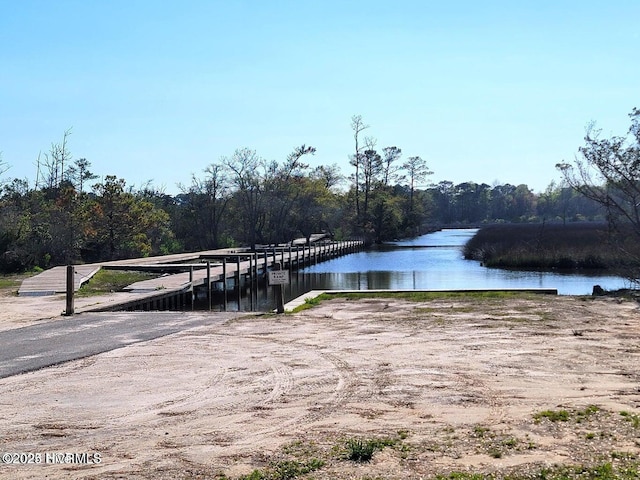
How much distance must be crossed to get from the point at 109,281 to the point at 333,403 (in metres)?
19.2

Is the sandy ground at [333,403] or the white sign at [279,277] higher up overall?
the white sign at [279,277]

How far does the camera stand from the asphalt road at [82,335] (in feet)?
31.2

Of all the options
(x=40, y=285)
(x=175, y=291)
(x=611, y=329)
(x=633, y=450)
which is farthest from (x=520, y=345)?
(x=40, y=285)

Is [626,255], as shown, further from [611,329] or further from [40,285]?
[40,285]

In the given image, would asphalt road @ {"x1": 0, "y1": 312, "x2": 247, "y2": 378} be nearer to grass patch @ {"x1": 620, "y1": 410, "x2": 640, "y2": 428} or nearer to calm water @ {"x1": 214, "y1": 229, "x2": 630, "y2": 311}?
grass patch @ {"x1": 620, "y1": 410, "x2": 640, "y2": 428}

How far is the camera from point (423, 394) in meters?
7.05

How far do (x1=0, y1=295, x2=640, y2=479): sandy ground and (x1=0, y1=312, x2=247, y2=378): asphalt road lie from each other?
475mm

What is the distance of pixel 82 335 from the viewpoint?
38.4 feet

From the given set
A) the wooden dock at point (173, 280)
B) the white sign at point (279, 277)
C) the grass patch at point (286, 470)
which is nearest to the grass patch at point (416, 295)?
the white sign at point (279, 277)

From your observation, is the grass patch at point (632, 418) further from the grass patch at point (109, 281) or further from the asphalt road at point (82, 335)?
the grass patch at point (109, 281)

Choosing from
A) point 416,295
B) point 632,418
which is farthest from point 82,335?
point 632,418

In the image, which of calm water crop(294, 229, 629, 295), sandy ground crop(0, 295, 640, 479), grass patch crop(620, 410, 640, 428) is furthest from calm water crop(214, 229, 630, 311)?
grass patch crop(620, 410, 640, 428)

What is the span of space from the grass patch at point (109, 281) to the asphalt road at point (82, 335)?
5901mm

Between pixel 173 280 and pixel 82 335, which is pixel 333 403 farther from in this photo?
pixel 173 280
